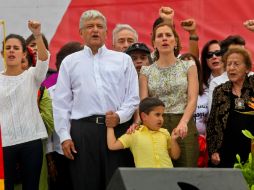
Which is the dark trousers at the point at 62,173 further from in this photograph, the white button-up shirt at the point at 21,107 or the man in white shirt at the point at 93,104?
the man in white shirt at the point at 93,104

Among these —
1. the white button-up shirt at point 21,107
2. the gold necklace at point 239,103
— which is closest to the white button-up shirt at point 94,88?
the white button-up shirt at point 21,107

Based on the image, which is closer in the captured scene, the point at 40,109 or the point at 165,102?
the point at 165,102

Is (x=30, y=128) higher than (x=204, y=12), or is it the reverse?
(x=204, y=12)

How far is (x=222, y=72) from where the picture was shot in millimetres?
7324

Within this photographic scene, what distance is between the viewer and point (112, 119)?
6.08m

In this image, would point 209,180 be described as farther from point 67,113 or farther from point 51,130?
point 51,130

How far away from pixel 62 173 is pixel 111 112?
0.98 m

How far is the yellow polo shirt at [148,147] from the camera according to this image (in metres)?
6.03

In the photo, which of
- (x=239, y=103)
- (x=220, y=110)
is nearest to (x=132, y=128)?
(x=220, y=110)

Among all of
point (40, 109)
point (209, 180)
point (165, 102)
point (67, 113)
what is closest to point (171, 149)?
point (165, 102)

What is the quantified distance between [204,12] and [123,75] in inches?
107

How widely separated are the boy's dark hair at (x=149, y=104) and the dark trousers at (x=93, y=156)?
336 mm

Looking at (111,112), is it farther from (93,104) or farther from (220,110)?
(220,110)

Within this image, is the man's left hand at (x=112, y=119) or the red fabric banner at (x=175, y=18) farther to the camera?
the red fabric banner at (x=175, y=18)
